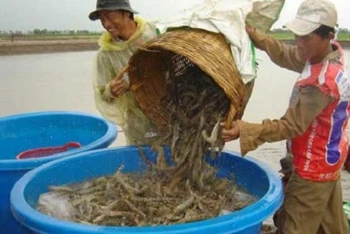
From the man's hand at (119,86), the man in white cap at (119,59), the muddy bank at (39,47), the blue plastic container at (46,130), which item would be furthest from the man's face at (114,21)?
the muddy bank at (39,47)

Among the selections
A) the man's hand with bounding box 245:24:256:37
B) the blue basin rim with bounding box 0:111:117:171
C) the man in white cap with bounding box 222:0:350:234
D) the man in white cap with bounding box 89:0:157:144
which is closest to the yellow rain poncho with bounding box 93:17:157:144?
the man in white cap with bounding box 89:0:157:144

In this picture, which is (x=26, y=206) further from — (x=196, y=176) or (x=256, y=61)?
(x=256, y=61)

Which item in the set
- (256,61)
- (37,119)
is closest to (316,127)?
(256,61)

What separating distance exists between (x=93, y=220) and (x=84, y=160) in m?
0.63

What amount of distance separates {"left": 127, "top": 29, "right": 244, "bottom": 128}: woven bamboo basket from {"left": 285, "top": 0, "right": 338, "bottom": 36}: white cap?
0.34m

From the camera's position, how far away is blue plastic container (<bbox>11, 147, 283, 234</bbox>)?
6.17 ft

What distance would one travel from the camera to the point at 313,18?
7.91 ft

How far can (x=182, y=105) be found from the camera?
8.59 feet

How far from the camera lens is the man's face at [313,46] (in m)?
2.44

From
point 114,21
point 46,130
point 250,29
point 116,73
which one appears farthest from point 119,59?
point 46,130

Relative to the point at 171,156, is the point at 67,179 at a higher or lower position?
lower

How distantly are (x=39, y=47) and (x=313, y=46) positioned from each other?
1985 cm

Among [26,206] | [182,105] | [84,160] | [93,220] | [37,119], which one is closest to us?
[26,206]

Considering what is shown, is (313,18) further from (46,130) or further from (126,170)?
(46,130)
